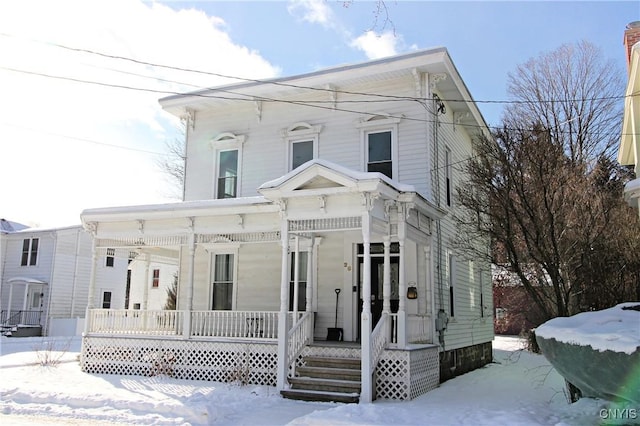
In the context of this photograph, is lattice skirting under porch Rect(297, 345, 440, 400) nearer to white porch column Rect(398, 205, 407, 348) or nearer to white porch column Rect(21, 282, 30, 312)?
white porch column Rect(398, 205, 407, 348)

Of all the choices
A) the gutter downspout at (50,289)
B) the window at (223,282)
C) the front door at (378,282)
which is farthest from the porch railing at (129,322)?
the gutter downspout at (50,289)

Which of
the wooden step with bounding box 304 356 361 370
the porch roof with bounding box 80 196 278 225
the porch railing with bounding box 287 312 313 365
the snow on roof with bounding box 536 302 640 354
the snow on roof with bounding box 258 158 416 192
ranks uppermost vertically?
the snow on roof with bounding box 258 158 416 192

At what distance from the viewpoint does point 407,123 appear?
13.3 m

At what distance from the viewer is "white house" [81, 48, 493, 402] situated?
1070 centimetres

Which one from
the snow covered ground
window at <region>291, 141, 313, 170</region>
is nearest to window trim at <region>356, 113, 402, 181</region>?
window at <region>291, 141, 313, 170</region>

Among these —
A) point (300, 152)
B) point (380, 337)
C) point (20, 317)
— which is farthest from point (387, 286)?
point (20, 317)

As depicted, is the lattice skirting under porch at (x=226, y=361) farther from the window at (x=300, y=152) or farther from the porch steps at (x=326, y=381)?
the window at (x=300, y=152)

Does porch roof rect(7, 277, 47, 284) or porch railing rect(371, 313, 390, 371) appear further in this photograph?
porch roof rect(7, 277, 47, 284)

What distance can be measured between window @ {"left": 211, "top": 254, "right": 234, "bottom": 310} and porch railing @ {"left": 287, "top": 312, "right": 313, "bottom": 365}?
11.4 ft

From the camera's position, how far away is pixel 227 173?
15547mm

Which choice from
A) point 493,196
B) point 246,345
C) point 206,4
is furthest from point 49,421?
point 493,196

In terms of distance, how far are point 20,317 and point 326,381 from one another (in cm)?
2422

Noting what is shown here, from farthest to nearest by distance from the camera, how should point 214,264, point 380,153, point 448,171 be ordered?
point 214,264 → point 448,171 → point 380,153

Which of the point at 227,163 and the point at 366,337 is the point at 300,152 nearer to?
the point at 227,163
